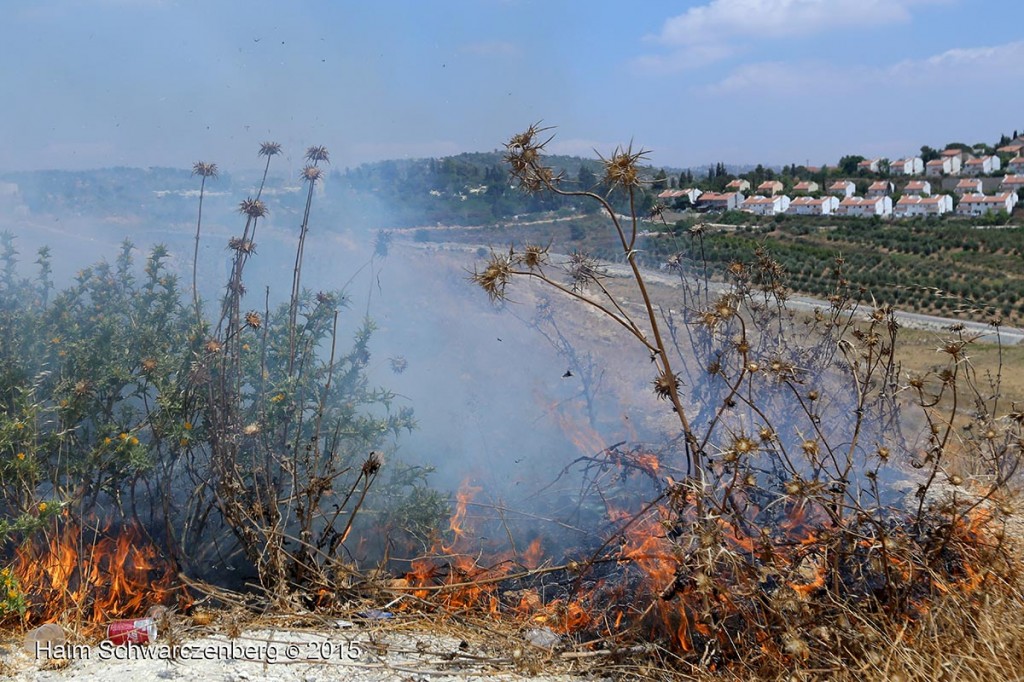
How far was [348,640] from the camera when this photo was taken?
3592 millimetres

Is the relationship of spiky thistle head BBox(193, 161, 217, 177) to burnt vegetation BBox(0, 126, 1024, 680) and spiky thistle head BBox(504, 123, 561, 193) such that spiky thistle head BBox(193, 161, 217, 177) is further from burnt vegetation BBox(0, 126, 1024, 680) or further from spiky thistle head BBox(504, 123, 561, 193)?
spiky thistle head BBox(504, 123, 561, 193)

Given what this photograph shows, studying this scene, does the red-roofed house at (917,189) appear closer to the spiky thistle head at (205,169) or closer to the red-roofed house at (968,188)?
the red-roofed house at (968,188)

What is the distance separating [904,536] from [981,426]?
10.4 ft

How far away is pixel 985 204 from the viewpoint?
5638cm

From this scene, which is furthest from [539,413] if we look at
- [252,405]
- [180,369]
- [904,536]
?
[904,536]

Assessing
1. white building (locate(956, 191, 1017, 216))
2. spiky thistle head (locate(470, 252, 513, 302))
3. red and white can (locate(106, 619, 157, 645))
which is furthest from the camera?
white building (locate(956, 191, 1017, 216))

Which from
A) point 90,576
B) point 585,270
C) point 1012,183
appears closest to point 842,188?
point 1012,183

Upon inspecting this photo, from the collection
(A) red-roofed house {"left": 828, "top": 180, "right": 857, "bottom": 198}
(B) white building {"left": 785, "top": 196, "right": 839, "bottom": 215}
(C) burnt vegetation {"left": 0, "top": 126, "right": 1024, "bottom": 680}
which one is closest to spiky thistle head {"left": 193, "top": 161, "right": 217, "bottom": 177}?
(C) burnt vegetation {"left": 0, "top": 126, "right": 1024, "bottom": 680}

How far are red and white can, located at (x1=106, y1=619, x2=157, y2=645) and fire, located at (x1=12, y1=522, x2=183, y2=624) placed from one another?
12.8 inches

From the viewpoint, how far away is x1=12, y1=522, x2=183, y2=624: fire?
3.97 metres

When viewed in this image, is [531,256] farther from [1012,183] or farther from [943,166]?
[943,166]

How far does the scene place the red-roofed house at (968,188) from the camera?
2371 inches

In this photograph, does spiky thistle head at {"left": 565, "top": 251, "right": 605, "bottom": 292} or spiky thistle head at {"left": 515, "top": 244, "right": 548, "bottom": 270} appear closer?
spiky thistle head at {"left": 515, "top": 244, "right": 548, "bottom": 270}

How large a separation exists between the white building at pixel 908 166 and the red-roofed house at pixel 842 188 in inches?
720
